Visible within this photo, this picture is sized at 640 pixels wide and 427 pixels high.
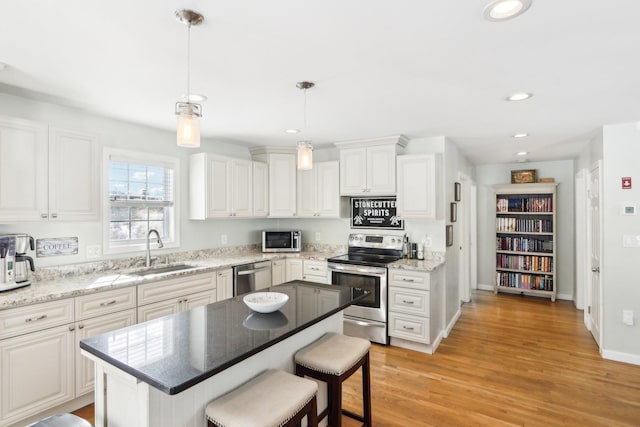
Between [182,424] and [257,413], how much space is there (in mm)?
338

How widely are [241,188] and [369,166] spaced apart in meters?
1.62

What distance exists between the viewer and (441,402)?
2674mm

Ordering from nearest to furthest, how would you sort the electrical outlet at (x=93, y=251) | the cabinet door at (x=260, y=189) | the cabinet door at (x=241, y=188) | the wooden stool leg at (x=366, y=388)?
the wooden stool leg at (x=366, y=388) → the electrical outlet at (x=93, y=251) → the cabinet door at (x=241, y=188) → the cabinet door at (x=260, y=189)

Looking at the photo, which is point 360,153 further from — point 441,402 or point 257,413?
point 257,413

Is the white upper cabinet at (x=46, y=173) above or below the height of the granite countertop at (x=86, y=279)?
above

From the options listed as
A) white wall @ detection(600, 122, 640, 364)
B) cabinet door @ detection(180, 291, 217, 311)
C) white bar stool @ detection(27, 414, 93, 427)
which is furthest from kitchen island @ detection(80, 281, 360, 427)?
white wall @ detection(600, 122, 640, 364)

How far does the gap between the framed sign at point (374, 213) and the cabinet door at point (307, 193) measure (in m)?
0.53

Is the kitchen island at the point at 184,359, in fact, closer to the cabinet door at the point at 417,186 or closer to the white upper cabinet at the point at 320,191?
the cabinet door at the point at 417,186

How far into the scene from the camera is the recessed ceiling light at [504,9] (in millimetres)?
1422

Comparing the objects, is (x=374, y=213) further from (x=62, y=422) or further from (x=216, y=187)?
(x=62, y=422)

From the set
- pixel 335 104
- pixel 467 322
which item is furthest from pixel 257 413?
pixel 467 322

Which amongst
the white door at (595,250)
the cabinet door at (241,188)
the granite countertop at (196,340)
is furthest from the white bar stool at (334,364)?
the white door at (595,250)

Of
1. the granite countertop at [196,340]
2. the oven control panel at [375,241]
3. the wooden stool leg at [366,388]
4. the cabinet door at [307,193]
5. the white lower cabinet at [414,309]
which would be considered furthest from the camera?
the cabinet door at [307,193]

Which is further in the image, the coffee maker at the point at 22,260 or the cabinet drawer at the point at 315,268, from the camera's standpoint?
the cabinet drawer at the point at 315,268
